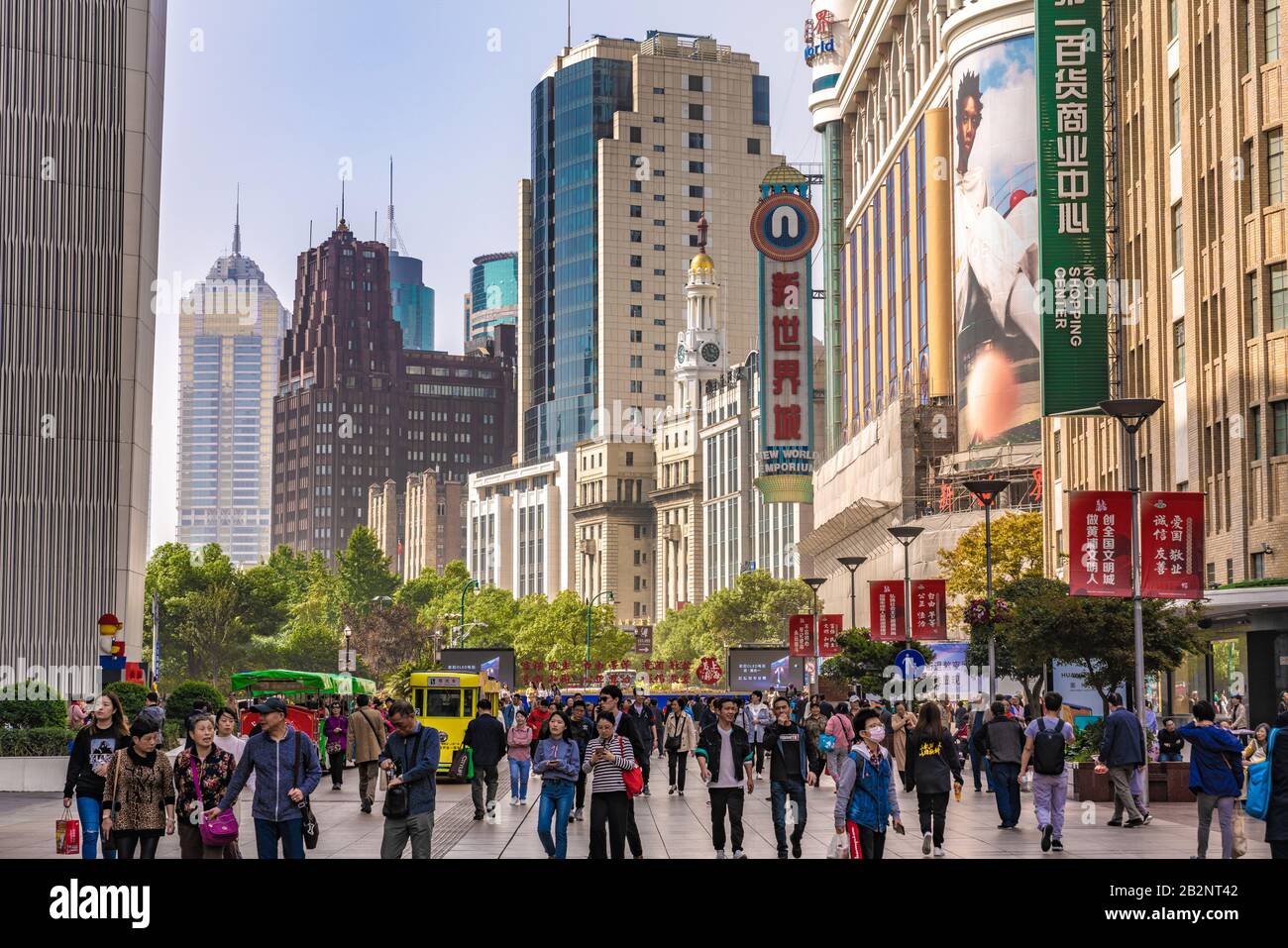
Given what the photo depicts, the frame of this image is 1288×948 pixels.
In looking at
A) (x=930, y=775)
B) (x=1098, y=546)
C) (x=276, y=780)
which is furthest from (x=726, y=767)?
(x=1098, y=546)

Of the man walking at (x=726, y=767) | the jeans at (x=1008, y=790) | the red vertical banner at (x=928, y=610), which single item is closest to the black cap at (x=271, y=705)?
the man walking at (x=726, y=767)

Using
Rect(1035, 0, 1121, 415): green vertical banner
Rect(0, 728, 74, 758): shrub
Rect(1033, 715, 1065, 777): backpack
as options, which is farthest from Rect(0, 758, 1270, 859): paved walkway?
Rect(1035, 0, 1121, 415): green vertical banner

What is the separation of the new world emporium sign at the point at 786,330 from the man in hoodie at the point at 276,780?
96980 millimetres

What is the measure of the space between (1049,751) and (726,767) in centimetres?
464

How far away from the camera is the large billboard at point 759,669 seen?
8075 centimetres

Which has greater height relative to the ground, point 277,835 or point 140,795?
point 140,795

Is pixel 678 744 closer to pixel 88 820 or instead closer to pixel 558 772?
pixel 558 772

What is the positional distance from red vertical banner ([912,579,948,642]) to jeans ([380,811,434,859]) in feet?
142

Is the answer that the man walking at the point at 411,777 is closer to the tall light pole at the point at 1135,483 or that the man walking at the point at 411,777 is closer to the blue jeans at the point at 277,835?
the blue jeans at the point at 277,835

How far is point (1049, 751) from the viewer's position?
22375mm

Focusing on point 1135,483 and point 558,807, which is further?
point 1135,483

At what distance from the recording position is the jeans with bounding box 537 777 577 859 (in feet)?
63.7
